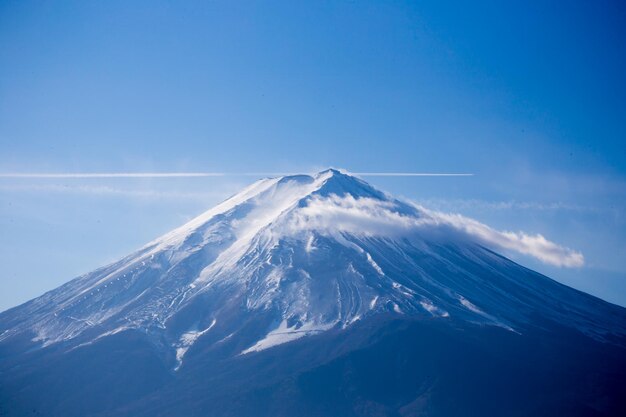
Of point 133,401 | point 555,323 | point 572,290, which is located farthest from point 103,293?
point 572,290

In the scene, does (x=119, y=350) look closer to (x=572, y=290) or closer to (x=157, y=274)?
(x=157, y=274)

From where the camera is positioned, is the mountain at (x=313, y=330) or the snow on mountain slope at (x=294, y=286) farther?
the snow on mountain slope at (x=294, y=286)

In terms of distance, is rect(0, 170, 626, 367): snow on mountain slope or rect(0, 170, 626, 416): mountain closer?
rect(0, 170, 626, 416): mountain

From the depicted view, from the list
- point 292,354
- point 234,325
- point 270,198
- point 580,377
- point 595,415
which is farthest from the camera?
point 270,198

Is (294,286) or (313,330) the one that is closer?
(313,330)
